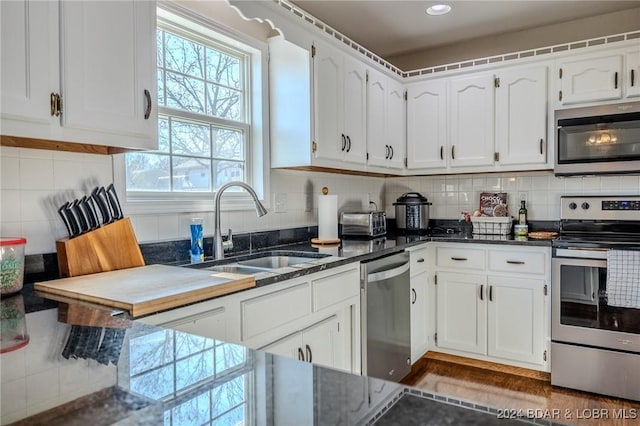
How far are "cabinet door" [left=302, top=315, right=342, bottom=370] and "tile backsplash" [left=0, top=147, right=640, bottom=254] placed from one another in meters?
0.78

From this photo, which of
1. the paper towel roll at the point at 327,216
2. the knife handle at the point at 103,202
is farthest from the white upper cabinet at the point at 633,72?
the knife handle at the point at 103,202

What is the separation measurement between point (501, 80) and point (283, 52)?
5.49 ft

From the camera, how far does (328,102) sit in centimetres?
262

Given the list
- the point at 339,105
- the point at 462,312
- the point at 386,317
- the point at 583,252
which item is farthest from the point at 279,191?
the point at 583,252

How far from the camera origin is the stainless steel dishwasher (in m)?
2.31

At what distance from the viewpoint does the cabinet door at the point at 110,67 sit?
53.8 inches

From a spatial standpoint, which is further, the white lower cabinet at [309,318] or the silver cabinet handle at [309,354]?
the silver cabinet handle at [309,354]

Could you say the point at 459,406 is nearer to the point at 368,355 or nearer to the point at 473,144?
the point at 368,355

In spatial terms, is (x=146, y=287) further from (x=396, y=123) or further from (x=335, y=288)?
(x=396, y=123)

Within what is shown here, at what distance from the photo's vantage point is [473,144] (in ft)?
10.8

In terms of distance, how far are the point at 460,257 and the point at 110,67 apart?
2475 mm

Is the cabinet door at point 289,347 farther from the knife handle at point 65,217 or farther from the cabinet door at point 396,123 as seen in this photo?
the cabinet door at point 396,123

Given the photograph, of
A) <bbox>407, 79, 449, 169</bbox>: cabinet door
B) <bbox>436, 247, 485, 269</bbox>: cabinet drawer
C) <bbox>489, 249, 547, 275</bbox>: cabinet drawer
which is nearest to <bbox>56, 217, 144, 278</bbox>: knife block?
<bbox>436, 247, 485, 269</bbox>: cabinet drawer

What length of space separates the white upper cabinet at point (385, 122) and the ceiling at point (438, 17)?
40cm
